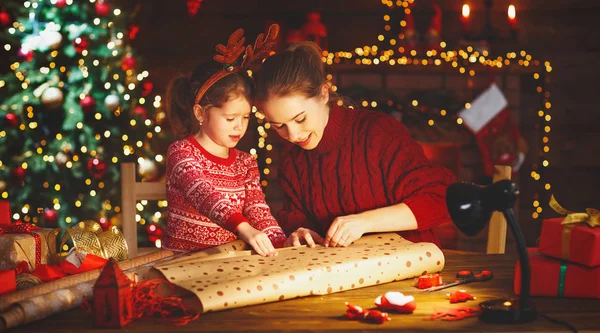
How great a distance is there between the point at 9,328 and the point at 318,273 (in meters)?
0.63

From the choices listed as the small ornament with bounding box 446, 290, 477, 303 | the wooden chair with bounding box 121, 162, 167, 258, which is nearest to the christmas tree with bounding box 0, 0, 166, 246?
the wooden chair with bounding box 121, 162, 167, 258

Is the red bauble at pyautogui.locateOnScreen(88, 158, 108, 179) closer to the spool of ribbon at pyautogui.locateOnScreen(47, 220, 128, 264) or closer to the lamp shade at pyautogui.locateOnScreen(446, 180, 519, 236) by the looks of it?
the spool of ribbon at pyautogui.locateOnScreen(47, 220, 128, 264)

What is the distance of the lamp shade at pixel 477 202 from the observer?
1430 mm

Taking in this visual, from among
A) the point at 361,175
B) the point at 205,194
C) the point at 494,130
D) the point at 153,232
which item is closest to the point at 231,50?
the point at 205,194

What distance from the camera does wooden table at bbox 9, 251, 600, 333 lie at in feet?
4.52

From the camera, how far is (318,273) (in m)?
1.63

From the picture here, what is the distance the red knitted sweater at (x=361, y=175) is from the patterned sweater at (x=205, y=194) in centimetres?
15

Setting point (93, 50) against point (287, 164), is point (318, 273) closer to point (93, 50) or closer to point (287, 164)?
point (287, 164)

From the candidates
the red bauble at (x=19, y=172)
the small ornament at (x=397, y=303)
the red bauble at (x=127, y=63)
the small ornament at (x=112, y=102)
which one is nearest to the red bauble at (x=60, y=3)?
the red bauble at (x=127, y=63)

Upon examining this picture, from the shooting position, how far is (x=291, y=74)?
198cm

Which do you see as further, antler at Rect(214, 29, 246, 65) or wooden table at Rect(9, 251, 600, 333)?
antler at Rect(214, 29, 246, 65)

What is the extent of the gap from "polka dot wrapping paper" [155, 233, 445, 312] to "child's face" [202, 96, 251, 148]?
0.35 meters

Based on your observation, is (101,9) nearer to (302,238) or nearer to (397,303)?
(302,238)

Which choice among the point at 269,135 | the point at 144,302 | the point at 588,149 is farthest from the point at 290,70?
the point at 588,149
